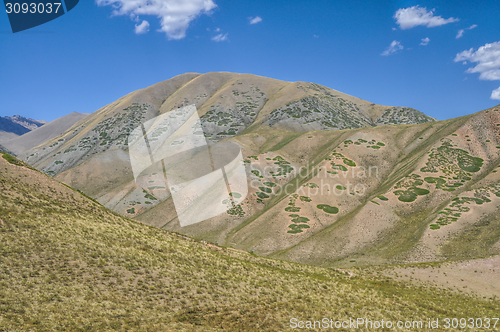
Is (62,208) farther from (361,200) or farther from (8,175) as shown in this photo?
(361,200)

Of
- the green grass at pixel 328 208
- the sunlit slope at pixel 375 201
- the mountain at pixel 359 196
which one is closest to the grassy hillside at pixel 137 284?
the sunlit slope at pixel 375 201

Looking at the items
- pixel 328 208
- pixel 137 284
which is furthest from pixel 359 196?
pixel 137 284

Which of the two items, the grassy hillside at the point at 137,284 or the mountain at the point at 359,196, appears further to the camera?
the mountain at the point at 359,196

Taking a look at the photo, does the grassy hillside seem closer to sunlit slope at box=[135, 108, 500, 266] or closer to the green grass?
sunlit slope at box=[135, 108, 500, 266]

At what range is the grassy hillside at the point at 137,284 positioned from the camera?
2323cm

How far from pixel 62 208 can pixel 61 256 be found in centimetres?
1325

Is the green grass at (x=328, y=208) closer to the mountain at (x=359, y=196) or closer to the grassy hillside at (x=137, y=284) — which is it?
the mountain at (x=359, y=196)

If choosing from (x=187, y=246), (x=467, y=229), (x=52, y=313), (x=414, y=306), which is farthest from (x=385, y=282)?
(x=52, y=313)

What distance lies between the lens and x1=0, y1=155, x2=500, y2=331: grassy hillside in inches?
915

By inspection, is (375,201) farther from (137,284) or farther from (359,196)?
(137,284)

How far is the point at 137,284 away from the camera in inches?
1119

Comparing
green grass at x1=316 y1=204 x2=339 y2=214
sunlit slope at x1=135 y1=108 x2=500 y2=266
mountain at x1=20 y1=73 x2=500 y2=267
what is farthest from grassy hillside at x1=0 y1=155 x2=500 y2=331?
green grass at x1=316 y1=204 x2=339 y2=214

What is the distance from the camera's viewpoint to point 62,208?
131ft

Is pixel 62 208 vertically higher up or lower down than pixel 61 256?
higher up
